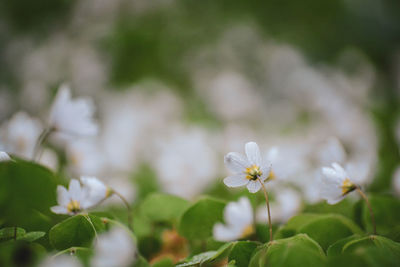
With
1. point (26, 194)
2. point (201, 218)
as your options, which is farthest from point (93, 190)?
point (201, 218)

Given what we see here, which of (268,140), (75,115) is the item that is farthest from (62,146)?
(268,140)

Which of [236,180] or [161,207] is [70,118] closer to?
[161,207]

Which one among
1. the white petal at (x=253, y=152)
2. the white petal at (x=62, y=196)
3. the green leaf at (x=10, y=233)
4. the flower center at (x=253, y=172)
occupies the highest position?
the white petal at (x=253, y=152)

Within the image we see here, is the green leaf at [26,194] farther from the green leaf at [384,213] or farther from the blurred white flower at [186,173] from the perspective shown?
the green leaf at [384,213]

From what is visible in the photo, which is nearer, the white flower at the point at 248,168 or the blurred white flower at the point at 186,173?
the white flower at the point at 248,168

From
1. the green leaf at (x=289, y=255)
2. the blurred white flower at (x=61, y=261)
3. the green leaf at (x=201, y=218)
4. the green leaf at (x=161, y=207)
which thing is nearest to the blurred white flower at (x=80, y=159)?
the green leaf at (x=161, y=207)

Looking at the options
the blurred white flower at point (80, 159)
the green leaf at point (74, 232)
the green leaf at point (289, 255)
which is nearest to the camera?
the green leaf at point (289, 255)

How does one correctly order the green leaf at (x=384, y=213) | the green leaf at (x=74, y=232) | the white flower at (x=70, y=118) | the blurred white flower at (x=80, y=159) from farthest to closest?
1. the blurred white flower at (x=80, y=159)
2. the white flower at (x=70, y=118)
3. the green leaf at (x=384, y=213)
4. the green leaf at (x=74, y=232)

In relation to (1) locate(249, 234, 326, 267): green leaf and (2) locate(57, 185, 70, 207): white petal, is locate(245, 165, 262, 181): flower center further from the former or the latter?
(2) locate(57, 185, 70, 207): white petal
